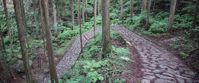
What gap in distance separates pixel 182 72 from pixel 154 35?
7730mm

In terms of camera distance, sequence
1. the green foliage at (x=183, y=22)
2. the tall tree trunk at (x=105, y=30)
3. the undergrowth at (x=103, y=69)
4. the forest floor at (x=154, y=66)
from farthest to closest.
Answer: the green foliage at (x=183, y=22) → the tall tree trunk at (x=105, y=30) → the forest floor at (x=154, y=66) → the undergrowth at (x=103, y=69)

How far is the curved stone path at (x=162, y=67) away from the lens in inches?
293

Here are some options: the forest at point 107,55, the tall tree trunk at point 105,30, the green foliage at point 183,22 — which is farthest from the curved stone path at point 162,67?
the green foliage at point 183,22

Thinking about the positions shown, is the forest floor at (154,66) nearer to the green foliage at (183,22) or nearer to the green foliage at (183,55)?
the green foliage at (183,55)

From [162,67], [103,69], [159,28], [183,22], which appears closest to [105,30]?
[103,69]

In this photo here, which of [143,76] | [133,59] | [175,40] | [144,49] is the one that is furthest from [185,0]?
[143,76]

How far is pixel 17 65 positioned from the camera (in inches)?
521

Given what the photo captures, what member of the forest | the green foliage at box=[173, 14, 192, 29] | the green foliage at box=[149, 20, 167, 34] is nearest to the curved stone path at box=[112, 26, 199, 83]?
the forest

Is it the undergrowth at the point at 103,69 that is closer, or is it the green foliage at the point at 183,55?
the undergrowth at the point at 103,69

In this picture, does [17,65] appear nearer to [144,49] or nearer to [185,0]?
[144,49]

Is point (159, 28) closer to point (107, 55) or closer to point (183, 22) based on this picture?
point (183, 22)

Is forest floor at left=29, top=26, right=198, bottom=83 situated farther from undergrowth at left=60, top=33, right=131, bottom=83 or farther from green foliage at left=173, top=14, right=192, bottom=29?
green foliage at left=173, top=14, right=192, bottom=29

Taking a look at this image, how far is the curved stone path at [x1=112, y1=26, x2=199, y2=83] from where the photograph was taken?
744cm

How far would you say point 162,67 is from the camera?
8.73 meters
